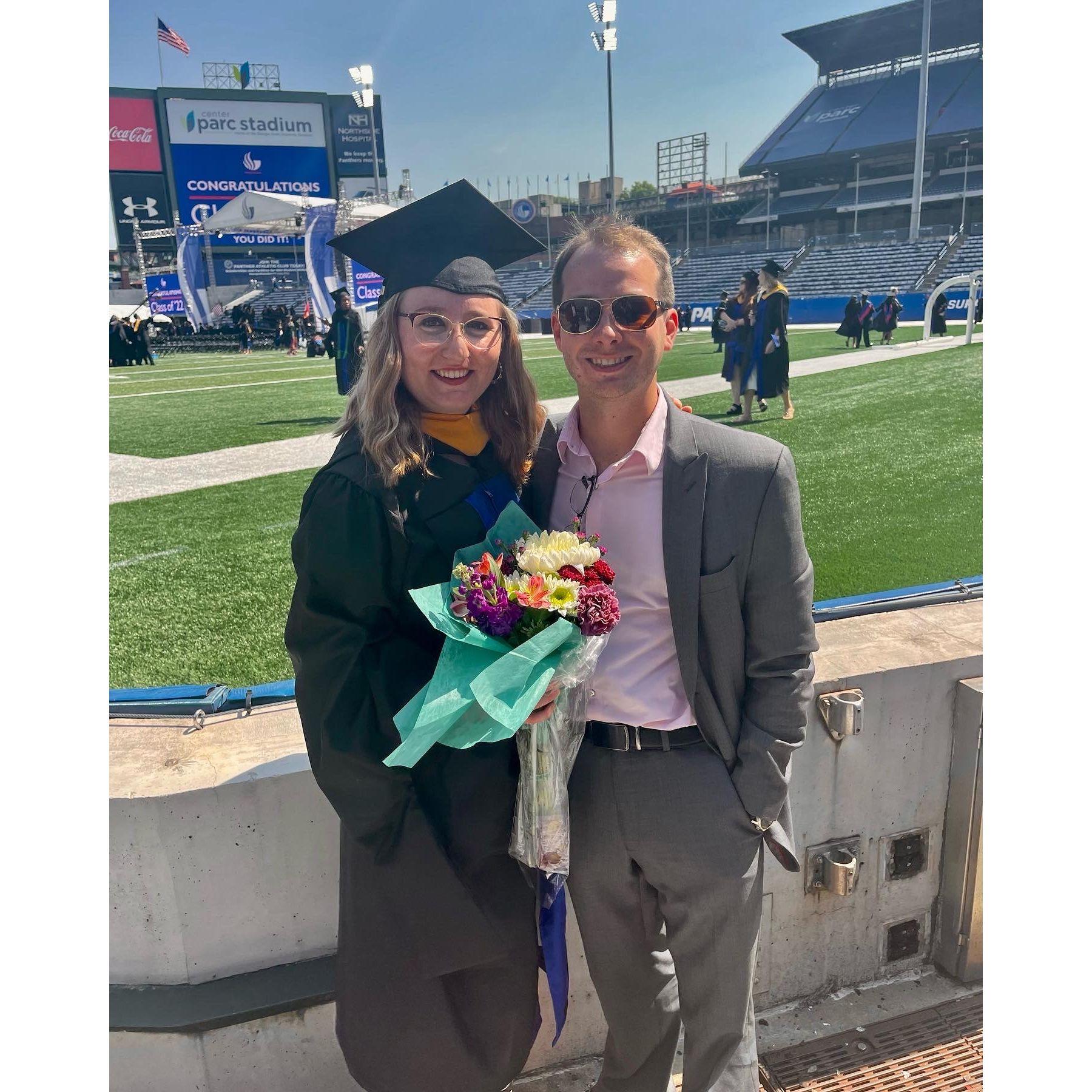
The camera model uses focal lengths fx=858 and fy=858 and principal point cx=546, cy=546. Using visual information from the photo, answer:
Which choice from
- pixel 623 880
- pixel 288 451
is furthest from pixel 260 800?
pixel 288 451

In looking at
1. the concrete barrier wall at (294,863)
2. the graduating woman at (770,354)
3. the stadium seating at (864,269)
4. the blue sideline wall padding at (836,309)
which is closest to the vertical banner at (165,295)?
the blue sideline wall padding at (836,309)

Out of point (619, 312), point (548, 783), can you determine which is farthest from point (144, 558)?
point (619, 312)

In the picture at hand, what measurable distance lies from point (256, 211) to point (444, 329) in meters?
27.2

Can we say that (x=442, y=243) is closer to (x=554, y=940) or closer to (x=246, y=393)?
(x=554, y=940)

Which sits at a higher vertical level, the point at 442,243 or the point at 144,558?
the point at 442,243

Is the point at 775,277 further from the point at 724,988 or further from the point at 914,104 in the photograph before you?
the point at 914,104

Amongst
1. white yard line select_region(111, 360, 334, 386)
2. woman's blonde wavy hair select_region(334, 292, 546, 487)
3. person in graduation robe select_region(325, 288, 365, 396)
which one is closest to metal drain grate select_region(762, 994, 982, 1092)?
woman's blonde wavy hair select_region(334, 292, 546, 487)

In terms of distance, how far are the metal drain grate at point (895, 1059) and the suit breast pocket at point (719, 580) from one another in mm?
1594

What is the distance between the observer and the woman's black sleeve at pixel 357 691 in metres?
1.71

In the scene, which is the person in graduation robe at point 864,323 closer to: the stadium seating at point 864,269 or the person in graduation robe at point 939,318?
the person in graduation robe at point 939,318

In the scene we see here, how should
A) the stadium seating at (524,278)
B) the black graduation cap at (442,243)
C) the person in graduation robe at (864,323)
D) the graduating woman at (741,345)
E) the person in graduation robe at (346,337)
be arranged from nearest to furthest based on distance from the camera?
the black graduation cap at (442,243)
the graduating woman at (741,345)
the person in graduation robe at (346,337)
the person in graduation robe at (864,323)
the stadium seating at (524,278)

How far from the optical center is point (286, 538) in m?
5.49

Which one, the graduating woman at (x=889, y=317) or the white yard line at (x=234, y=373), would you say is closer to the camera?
the graduating woman at (x=889, y=317)

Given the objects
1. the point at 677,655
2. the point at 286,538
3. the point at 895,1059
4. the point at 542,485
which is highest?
the point at 542,485
